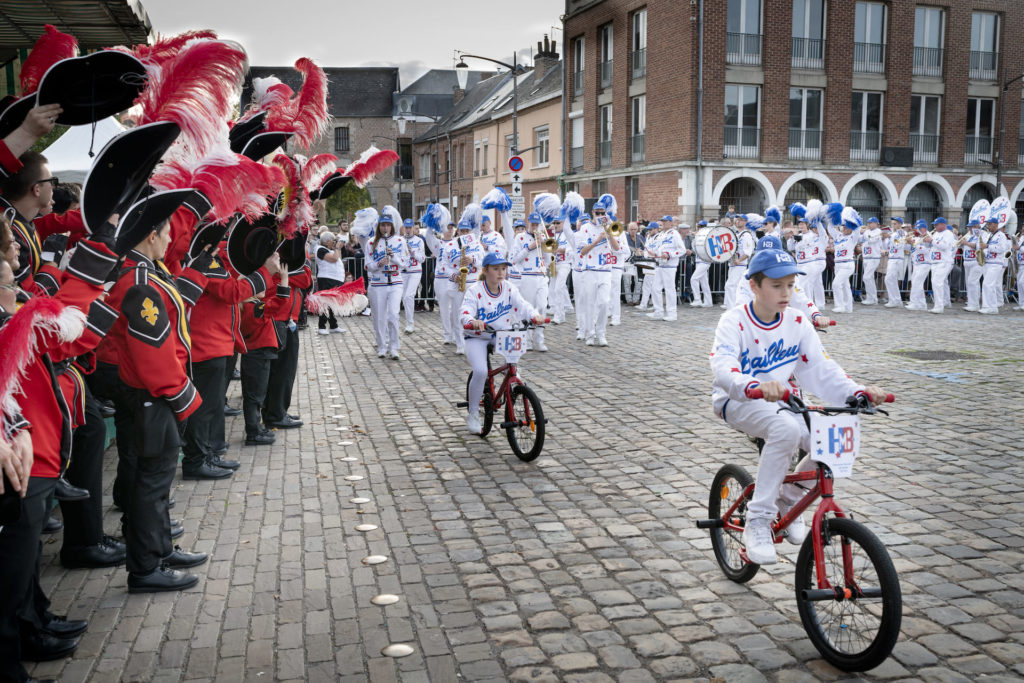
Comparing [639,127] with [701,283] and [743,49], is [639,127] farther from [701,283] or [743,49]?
[701,283]

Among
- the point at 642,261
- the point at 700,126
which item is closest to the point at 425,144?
the point at 700,126

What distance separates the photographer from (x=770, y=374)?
4.70m

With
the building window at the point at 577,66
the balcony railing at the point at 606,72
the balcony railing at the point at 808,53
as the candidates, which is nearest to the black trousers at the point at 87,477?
the balcony railing at the point at 808,53

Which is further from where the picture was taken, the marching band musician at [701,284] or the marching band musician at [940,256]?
the marching band musician at [701,284]

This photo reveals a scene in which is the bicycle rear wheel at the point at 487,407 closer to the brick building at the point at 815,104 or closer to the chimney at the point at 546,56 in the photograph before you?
the brick building at the point at 815,104

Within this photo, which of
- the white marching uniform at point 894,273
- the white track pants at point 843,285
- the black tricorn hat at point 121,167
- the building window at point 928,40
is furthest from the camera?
the building window at point 928,40

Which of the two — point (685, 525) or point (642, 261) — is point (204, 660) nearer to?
point (685, 525)

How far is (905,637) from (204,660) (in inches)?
130

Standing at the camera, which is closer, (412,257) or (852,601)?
(852,601)

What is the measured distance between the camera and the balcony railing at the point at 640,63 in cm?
3559

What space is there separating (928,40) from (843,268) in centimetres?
1834

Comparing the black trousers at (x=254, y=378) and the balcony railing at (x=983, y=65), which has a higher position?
the balcony railing at (x=983, y=65)

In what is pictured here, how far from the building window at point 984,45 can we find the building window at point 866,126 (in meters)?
4.66

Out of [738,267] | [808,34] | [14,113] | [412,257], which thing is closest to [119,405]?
[14,113]
